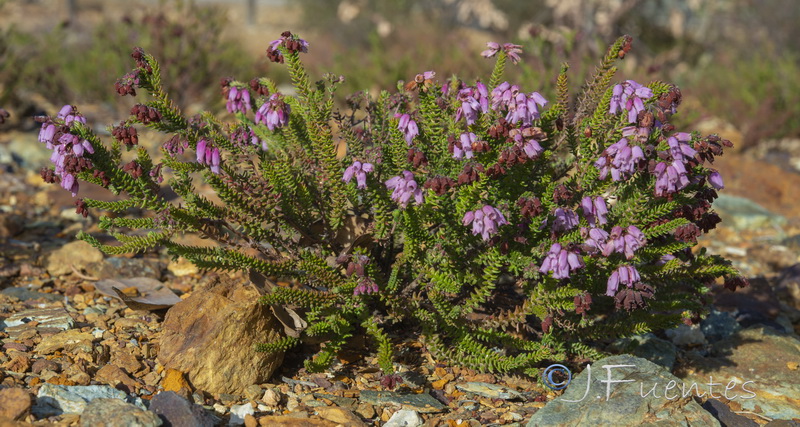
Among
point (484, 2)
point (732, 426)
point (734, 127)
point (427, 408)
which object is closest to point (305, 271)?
point (427, 408)

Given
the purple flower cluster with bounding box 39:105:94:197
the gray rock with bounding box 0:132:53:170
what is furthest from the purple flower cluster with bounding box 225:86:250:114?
the gray rock with bounding box 0:132:53:170

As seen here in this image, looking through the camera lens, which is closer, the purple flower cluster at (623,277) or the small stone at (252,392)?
the purple flower cluster at (623,277)

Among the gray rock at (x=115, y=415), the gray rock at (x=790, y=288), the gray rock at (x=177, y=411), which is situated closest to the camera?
the gray rock at (x=115, y=415)

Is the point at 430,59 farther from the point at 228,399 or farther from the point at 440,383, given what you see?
the point at 228,399

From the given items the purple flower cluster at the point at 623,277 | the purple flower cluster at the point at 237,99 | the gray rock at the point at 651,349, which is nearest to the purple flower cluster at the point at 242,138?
the purple flower cluster at the point at 237,99

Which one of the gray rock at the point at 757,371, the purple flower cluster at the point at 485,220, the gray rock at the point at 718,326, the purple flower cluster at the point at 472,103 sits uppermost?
the purple flower cluster at the point at 472,103

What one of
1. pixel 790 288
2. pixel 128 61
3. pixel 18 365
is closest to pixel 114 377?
pixel 18 365

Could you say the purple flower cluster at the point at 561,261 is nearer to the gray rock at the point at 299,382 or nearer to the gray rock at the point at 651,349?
the gray rock at the point at 651,349
